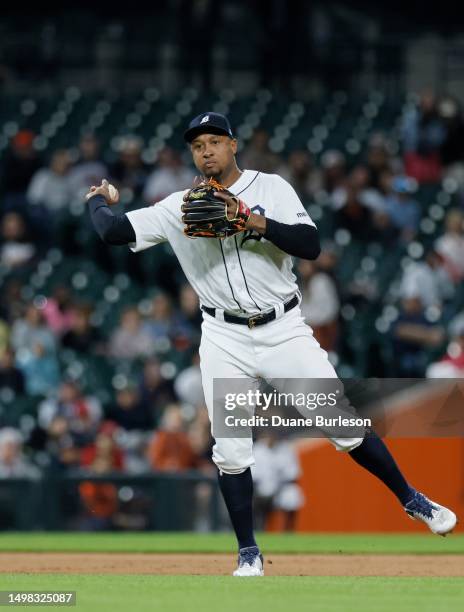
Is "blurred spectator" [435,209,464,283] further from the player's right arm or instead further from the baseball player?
the player's right arm

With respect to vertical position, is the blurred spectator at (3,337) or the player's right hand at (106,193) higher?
the player's right hand at (106,193)

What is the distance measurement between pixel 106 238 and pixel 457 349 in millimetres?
4924

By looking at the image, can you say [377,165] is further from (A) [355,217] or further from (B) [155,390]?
(B) [155,390]

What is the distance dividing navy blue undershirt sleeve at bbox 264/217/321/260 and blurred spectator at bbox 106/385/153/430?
5.23m

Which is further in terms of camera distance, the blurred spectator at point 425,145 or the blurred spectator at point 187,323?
the blurred spectator at point 425,145

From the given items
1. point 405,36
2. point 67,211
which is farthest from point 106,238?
point 405,36

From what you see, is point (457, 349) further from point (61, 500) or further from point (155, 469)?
point (61, 500)

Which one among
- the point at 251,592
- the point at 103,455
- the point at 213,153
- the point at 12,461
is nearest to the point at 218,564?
the point at 251,592

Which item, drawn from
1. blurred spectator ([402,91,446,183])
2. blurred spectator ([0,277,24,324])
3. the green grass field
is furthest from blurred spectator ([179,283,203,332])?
the green grass field

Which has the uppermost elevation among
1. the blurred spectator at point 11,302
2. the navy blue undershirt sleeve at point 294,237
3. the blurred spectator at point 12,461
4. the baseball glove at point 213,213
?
the baseball glove at point 213,213

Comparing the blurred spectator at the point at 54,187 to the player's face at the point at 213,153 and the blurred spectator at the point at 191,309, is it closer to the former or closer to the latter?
the blurred spectator at the point at 191,309

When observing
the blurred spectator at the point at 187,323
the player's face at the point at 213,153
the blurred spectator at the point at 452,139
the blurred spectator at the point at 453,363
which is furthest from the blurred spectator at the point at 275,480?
the blurred spectator at the point at 452,139

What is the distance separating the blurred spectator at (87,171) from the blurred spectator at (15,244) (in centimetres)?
67

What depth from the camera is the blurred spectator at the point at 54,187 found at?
13.0 m
